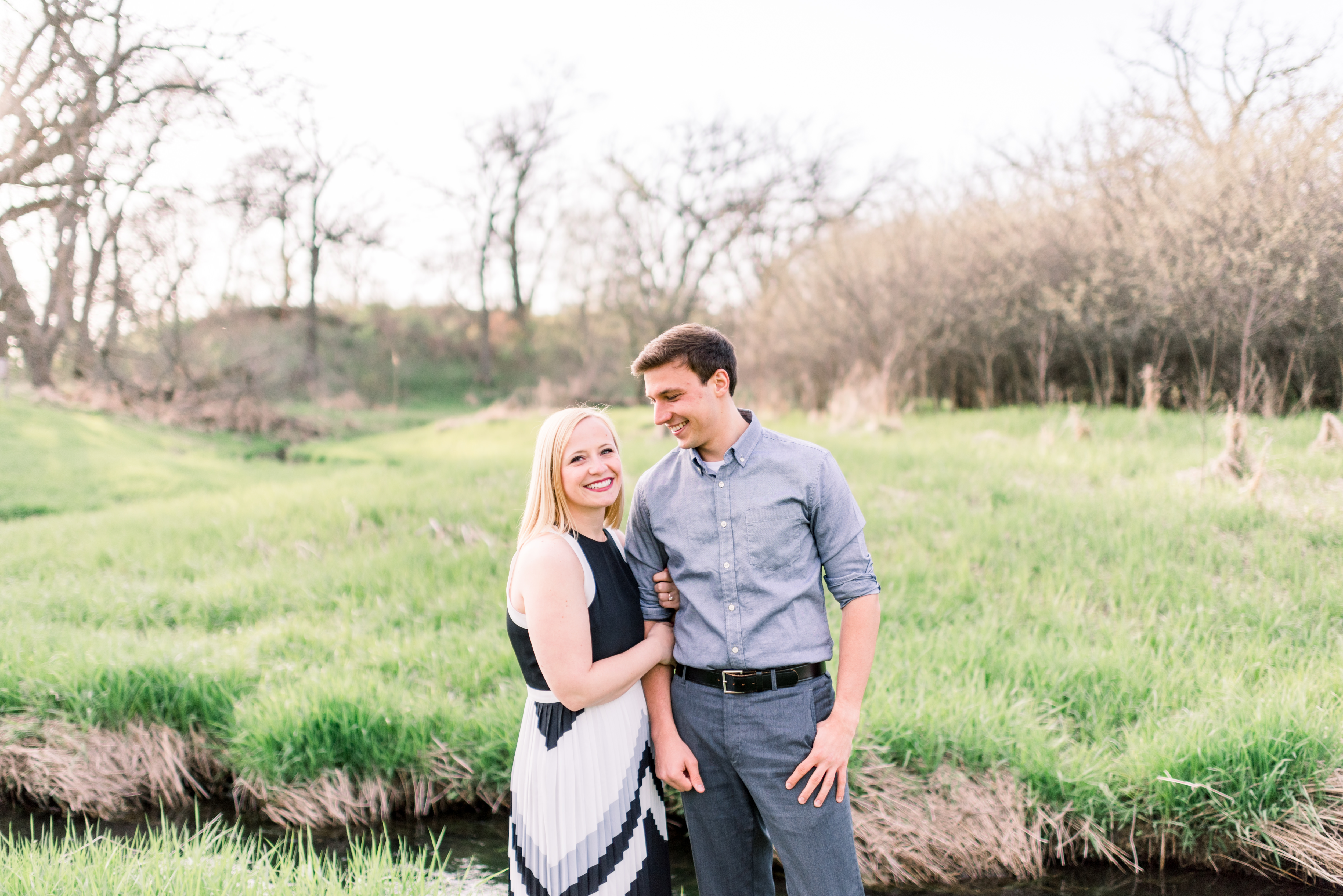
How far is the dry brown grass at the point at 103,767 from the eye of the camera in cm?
430

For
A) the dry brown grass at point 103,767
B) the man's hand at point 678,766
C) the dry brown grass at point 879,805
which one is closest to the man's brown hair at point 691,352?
the man's hand at point 678,766

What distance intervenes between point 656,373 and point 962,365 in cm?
1572

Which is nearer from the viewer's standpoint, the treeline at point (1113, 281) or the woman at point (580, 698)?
the woman at point (580, 698)

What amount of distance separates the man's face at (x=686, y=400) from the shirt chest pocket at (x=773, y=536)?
0.91 feet

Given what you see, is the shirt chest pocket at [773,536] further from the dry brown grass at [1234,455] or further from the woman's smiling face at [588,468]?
the dry brown grass at [1234,455]

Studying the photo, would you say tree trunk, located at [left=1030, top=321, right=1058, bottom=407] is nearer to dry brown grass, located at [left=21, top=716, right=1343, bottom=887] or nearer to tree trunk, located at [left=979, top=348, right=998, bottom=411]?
tree trunk, located at [left=979, top=348, right=998, bottom=411]

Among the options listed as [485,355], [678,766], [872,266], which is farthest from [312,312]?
[678,766]

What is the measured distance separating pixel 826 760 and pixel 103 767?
14.8 ft

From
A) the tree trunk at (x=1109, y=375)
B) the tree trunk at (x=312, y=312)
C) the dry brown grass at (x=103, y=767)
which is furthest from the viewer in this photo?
the tree trunk at (x=312, y=312)

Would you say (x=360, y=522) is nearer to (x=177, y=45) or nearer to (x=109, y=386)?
(x=177, y=45)

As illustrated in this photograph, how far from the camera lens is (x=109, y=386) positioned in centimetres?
1892

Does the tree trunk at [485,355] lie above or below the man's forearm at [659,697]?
above

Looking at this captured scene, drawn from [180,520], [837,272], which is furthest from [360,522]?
[837,272]

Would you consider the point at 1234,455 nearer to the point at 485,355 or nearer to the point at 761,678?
the point at 761,678
